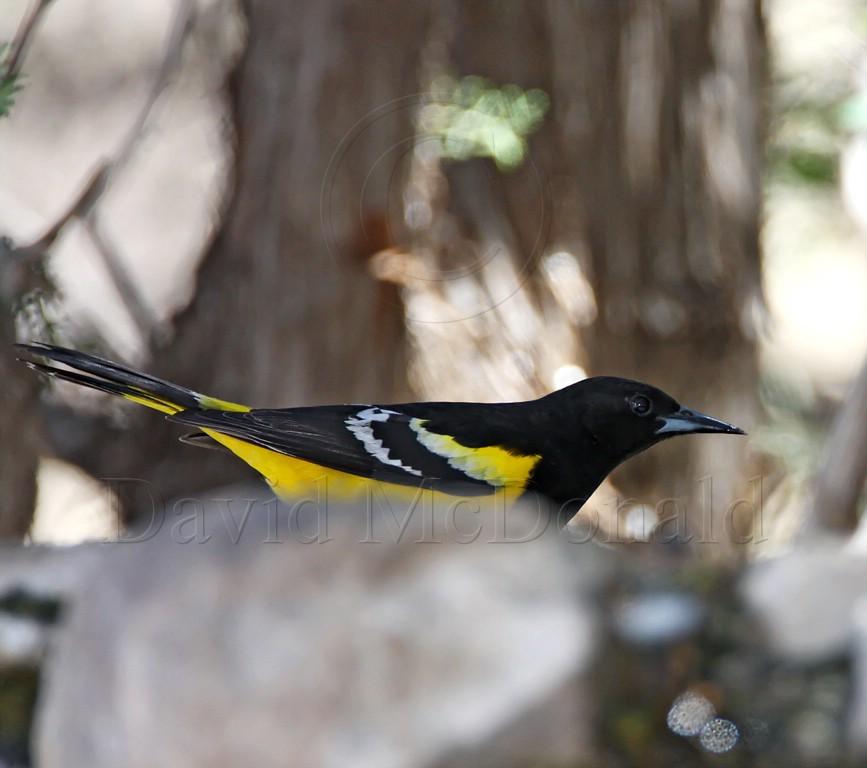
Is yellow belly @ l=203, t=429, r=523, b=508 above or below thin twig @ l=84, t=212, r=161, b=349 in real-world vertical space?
below

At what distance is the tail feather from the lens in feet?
9.16

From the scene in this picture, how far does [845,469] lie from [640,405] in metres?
1.58

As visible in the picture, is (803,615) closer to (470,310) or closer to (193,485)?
(470,310)

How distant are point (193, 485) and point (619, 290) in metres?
2.19

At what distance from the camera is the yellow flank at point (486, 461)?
3008 millimetres

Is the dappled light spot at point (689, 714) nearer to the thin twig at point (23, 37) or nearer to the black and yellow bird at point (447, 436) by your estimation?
the black and yellow bird at point (447, 436)

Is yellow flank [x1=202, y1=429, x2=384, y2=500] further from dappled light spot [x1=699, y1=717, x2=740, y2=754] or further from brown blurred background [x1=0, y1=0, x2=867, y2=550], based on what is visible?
brown blurred background [x1=0, y1=0, x2=867, y2=550]

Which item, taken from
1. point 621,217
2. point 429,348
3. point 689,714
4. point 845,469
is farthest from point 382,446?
point 621,217

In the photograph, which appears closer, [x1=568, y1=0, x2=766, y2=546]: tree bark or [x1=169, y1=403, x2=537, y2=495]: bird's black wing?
[x1=169, y1=403, x2=537, y2=495]: bird's black wing

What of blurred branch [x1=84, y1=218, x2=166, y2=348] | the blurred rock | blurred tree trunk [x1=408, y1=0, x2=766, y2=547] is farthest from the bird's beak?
blurred branch [x1=84, y1=218, x2=166, y2=348]

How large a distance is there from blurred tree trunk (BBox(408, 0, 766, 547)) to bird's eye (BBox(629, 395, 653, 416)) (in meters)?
2.17

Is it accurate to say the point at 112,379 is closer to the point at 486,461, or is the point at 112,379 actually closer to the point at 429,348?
the point at 486,461

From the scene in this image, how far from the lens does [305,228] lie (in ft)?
16.5

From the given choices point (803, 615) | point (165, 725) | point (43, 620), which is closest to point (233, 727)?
point (165, 725)
